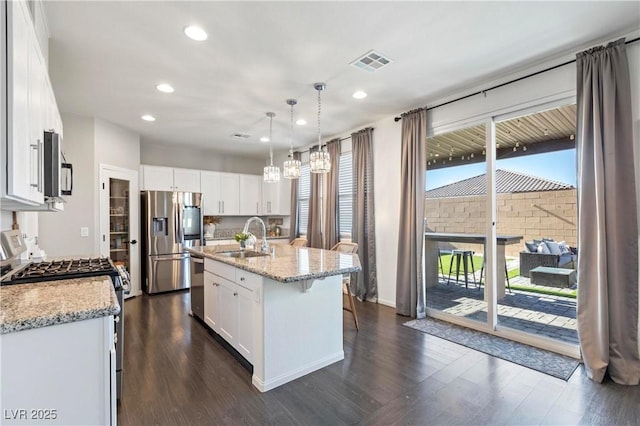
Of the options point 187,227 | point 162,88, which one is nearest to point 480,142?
point 162,88

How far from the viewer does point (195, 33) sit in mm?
2383

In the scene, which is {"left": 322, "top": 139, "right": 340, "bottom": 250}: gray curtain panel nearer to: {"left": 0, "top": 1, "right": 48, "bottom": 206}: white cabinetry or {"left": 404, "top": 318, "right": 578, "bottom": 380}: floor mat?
{"left": 404, "top": 318, "right": 578, "bottom": 380}: floor mat

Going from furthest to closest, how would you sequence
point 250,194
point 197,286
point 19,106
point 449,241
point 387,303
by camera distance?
point 250,194 → point 387,303 → point 449,241 → point 197,286 → point 19,106

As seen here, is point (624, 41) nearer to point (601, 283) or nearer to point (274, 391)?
point (601, 283)

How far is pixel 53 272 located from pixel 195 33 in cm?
193

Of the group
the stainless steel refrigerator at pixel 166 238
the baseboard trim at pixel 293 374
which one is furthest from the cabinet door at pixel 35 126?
the stainless steel refrigerator at pixel 166 238

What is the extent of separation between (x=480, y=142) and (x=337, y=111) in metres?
1.82

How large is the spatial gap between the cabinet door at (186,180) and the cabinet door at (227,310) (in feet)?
10.9

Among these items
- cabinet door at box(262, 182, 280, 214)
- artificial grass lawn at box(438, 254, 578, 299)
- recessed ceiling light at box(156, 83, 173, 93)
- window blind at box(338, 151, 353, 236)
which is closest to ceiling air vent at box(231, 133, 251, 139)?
cabinet door at box(262, 182, 280, 214)

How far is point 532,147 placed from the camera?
321 cm

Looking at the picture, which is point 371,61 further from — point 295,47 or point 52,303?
point 52,303

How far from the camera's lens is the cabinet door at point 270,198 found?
688cm

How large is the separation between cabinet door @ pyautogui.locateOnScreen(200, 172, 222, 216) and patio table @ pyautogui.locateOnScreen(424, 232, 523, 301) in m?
4.23

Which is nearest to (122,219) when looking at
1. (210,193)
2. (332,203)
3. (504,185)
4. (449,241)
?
(210,193)
